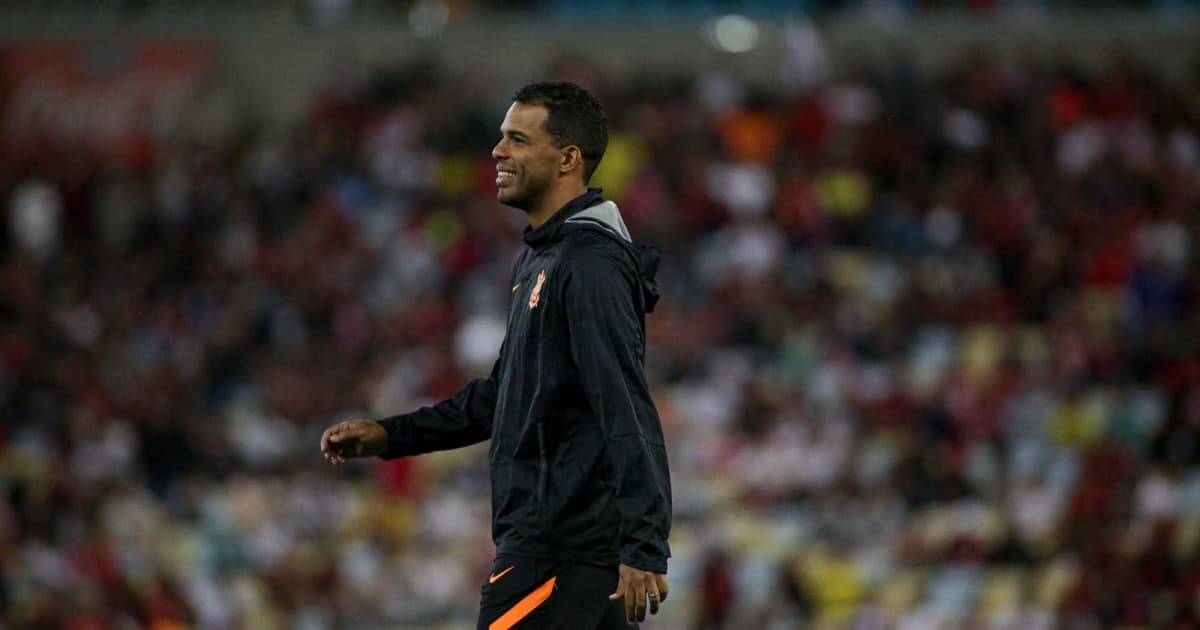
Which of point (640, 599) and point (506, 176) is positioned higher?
point (506, 176)

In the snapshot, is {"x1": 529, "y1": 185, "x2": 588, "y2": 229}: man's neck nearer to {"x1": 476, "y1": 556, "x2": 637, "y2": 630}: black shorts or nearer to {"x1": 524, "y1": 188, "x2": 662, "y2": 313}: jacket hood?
{"x1": 524, "y1": 188, "x2": 662, "y2": 313}: jacket hood

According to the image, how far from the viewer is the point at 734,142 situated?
17.5 meters

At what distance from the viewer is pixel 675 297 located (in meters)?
15.9

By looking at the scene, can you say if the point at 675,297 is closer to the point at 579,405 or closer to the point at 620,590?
the point at 579,405

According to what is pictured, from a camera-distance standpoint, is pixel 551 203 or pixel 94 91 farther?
pixel 94 91

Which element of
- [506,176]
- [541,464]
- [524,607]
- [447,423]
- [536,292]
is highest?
[506,176]

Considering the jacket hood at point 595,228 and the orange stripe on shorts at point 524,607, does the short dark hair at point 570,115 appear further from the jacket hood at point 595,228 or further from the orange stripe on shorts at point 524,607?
the orange stripe on shorts at point 524,607

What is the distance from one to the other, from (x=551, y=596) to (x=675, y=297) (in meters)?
11.3

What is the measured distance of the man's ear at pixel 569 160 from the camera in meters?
4.90

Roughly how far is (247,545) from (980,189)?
22.7ft

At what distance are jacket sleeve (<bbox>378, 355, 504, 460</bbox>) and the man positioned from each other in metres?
0.22

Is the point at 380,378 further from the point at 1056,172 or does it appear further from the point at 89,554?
the point at 1056,172

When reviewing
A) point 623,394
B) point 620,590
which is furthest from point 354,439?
point 620,590

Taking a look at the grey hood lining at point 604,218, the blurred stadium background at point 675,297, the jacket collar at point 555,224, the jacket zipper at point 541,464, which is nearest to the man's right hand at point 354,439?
the jacket zipper at point 541,464
